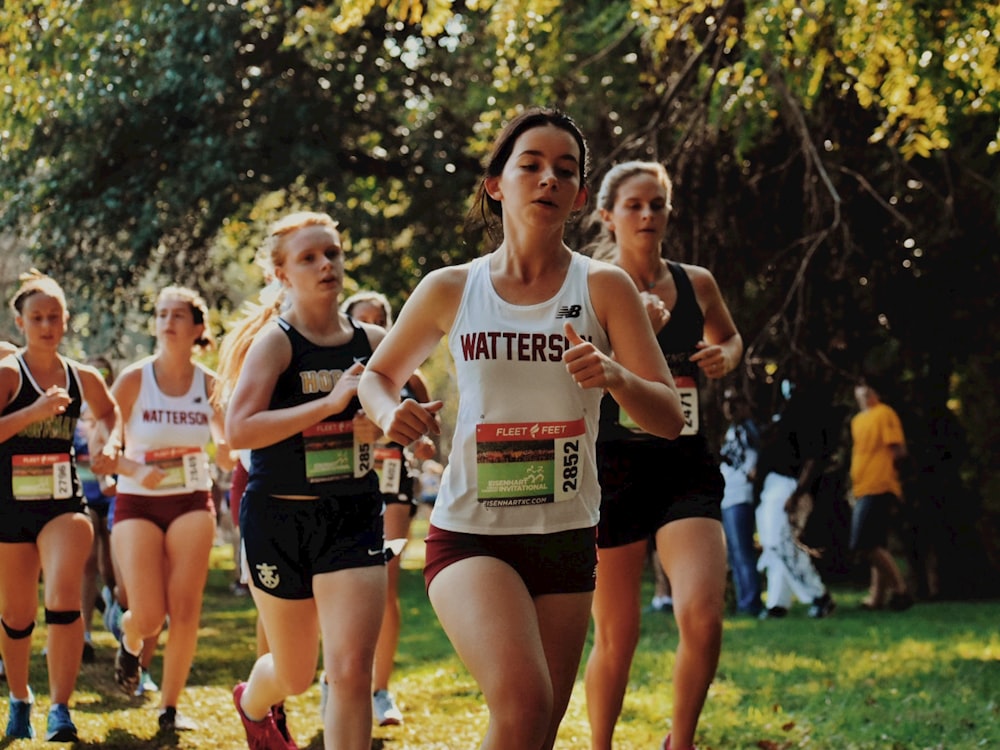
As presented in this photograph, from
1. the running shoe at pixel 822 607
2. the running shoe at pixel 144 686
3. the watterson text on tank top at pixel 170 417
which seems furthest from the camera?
Answer: the running shoe at pixel 822 607

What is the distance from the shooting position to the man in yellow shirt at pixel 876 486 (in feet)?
40.8

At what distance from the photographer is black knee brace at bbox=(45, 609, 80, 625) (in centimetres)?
635

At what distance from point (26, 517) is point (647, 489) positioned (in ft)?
9.81

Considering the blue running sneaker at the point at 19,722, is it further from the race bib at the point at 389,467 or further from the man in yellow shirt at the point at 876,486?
the man in yellow shirt at the point at 876,486

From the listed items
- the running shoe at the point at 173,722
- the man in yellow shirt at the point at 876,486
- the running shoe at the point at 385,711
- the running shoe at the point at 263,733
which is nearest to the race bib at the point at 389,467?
the running shoe at the point at 385,711

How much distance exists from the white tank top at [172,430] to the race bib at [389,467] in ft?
3.17

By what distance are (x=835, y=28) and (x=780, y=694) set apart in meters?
3.59

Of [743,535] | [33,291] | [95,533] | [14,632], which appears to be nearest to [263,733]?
[14,632]

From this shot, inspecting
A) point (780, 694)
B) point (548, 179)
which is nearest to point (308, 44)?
point (780, 694)

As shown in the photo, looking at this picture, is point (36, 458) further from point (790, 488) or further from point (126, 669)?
point (790, 488)

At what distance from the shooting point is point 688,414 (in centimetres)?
517

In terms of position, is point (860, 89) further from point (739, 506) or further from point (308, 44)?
point (308, 44)

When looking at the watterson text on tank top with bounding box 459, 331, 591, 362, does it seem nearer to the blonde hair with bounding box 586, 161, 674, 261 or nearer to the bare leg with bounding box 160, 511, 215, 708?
the blonde hair with bounding box 586, 161, 674, 261

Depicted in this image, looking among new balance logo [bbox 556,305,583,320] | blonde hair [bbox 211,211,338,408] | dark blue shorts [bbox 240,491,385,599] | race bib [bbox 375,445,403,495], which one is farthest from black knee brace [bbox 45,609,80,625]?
new balance logo [bbox 556,305,583,320]
